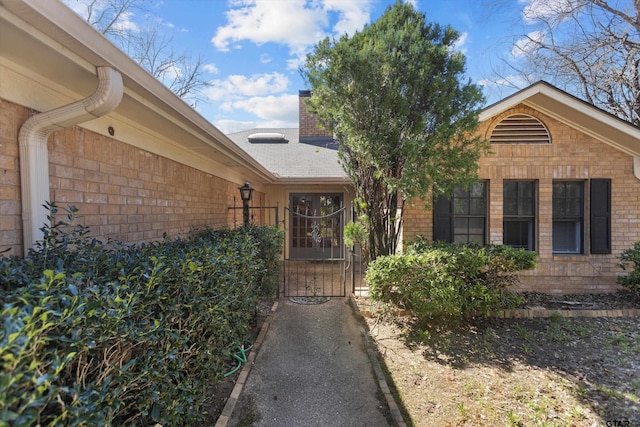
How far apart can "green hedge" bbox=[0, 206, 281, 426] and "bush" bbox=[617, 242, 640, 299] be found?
23.4 feet

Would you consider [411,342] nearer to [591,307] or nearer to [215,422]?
[215,422]

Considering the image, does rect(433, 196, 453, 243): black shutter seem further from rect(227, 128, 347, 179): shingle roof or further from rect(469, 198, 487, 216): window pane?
rect(227, 128, 347, 179): shingle roof

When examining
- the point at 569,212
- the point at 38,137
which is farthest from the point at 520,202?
the point at 38,137

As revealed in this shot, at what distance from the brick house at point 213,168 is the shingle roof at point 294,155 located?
0.08m

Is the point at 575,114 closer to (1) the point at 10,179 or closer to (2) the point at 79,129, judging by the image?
(2) the point at 79,129

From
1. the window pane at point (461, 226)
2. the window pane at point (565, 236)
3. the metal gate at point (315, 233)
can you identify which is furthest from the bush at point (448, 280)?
the metal gate at point (315, 233)

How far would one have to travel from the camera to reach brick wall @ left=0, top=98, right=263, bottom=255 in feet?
6.89

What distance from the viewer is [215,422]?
289 centimetres

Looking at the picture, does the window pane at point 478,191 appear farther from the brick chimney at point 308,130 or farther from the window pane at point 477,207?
the brick chimney at point 308,130

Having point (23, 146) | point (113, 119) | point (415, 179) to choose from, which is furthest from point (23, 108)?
point (415, 179)

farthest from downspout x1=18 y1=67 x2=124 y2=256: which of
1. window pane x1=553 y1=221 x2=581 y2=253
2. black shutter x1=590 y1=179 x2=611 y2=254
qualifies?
black shutter x1=590 y1=179 x2=611 y2=254

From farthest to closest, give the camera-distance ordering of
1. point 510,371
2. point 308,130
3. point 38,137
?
point 308,130 < point 510,371 < point 38,137

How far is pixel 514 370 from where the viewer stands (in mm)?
3893

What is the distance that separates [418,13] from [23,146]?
5.60 m
